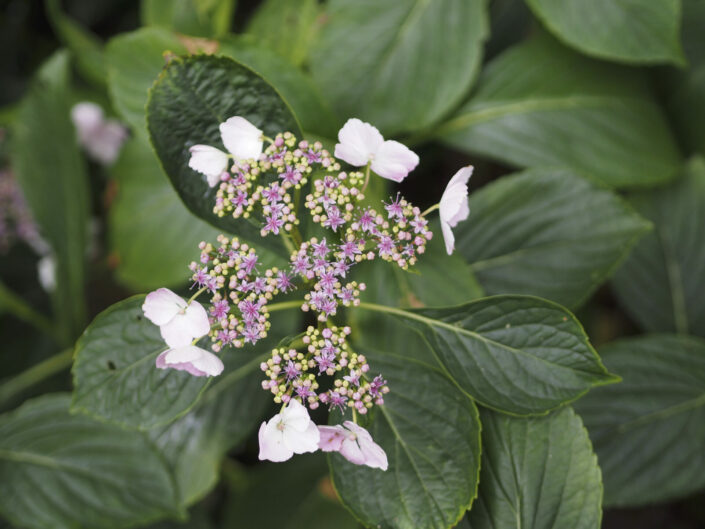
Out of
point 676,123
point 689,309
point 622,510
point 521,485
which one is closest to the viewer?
point 521,485

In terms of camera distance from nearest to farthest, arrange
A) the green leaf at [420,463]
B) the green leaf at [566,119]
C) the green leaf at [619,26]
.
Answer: the green leaf at [420,463], the green leaf at [619,26], the green leaf at [566,119]

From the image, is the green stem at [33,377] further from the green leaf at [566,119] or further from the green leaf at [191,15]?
the green leaf at [566,119]

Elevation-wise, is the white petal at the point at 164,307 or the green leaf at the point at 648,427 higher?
the white petal at the point at 164,307

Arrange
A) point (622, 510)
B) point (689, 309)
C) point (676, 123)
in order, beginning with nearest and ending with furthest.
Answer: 1. point (689, 309)
2. point (676, 123)
3. point (622, 510)

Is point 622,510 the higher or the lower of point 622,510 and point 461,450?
the lower

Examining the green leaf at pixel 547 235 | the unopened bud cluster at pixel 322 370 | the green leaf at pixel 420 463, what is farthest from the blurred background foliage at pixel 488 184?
the unopened bud cluster at pixel 322 370

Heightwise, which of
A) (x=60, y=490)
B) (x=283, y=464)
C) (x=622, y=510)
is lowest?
(x=622, y=510)

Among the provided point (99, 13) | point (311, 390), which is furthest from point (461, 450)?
point (99, 13)

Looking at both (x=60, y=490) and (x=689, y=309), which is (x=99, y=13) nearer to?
(x=60, y=490)

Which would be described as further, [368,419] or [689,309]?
[689,309]
